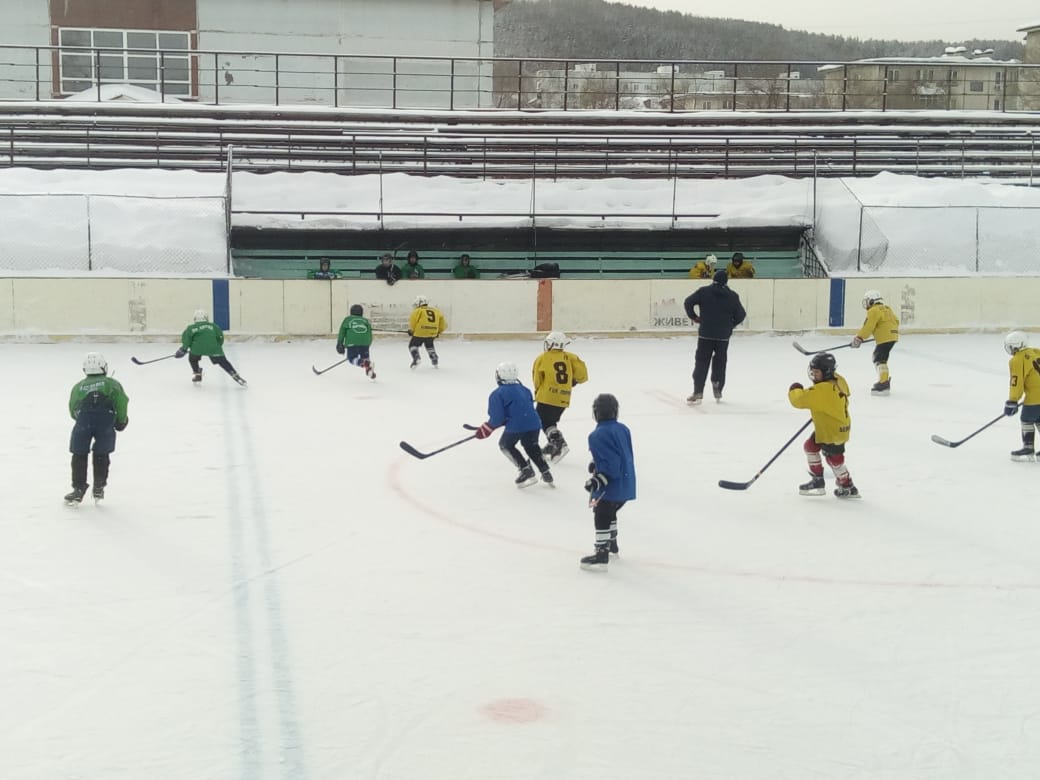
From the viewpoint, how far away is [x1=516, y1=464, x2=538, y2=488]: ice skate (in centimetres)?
981

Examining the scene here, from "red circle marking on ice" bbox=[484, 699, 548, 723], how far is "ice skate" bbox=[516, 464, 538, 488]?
4.33 metres

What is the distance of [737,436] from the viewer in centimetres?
1215

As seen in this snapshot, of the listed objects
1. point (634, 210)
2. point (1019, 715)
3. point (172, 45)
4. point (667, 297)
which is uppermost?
point (172, 45)

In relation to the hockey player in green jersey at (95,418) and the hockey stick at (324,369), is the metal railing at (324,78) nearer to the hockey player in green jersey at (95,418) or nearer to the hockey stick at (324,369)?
the hockey stick at (324,369)

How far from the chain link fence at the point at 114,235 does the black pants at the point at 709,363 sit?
10.5m

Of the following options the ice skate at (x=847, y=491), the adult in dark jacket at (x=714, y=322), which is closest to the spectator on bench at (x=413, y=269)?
the adult in dark jacket at (x=714, y=322)

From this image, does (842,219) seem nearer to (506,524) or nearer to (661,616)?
(506,524)

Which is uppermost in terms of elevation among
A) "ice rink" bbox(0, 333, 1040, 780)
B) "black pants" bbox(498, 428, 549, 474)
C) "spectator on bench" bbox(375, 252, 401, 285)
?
"spectator on bench" bbox(375, 252, 401, 285)

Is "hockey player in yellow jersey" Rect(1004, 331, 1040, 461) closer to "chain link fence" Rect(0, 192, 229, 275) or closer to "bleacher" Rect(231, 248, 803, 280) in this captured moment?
"bleacher" Rect(231, 248, 803, 280)

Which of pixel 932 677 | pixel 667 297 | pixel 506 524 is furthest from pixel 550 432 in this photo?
pixel 667 297

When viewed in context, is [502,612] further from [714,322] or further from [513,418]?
[714,322]

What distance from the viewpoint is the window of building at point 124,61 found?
29.3 m

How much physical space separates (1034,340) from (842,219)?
233 inches

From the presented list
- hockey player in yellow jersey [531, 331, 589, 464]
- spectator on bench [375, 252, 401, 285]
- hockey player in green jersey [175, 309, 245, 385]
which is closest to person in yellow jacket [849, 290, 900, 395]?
hockey player in yellow jersey [531, 331, 589, 464]
